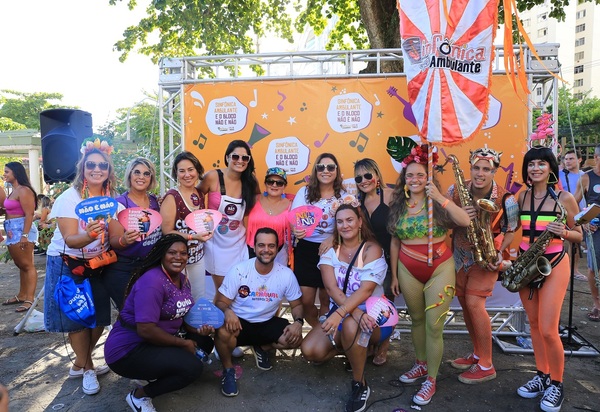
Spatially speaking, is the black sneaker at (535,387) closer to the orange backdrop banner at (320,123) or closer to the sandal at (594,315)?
the orange backdrop banner at (320,123)

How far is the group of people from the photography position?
123 inches

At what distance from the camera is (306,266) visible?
12.8 ft

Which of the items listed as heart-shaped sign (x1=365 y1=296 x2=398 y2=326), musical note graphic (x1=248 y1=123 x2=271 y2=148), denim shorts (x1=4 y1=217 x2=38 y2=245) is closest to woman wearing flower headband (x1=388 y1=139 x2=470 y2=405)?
heart-shaped sign (x1=365 y1=296 x2=398 y2=326)

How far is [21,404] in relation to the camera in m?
3.33

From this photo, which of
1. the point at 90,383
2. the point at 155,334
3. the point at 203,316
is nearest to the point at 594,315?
the point at 203,316

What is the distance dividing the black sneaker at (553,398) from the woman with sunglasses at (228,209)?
8.90 ft

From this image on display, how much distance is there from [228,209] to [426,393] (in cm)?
232

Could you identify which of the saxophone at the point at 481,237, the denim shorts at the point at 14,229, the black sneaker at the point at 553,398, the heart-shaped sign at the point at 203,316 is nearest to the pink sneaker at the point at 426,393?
the black sneaker at the point at 553,398

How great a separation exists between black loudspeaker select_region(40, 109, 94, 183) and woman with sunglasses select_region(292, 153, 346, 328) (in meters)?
2.74

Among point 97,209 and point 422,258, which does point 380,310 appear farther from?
point 97,209

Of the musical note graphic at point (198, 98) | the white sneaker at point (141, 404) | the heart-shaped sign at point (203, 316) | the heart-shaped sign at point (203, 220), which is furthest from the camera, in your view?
the musical note graphic at point (198, 98)

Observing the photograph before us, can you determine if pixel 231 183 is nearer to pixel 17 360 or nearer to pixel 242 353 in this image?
pixel 242 353

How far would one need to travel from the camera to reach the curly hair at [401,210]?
3.30 m

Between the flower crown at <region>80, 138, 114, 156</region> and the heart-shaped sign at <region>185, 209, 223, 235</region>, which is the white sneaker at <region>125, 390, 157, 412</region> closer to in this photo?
the heart-shaped sign at <region>185, 209, 223, 235</region>
